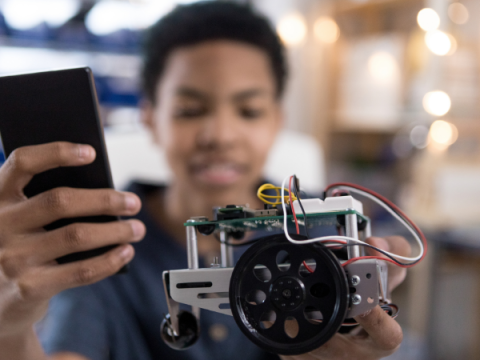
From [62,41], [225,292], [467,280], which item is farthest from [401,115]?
[225,292]

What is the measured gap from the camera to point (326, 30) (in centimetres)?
189

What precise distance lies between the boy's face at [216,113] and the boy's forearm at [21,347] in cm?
40

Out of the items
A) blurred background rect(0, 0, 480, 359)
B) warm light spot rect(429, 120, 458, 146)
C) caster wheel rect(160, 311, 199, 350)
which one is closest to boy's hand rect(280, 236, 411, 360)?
caster wheel rect(160, 311, 199, 350)

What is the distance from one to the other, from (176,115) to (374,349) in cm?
55

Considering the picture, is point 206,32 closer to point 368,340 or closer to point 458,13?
point 368,340

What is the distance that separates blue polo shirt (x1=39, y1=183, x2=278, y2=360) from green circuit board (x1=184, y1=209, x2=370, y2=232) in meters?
0.11

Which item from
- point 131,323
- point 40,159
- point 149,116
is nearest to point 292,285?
point 40,159

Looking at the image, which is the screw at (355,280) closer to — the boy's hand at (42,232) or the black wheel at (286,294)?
the black wheel at (286,294)

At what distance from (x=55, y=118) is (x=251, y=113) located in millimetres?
444

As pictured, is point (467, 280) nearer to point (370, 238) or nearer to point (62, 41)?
point (370, 238)

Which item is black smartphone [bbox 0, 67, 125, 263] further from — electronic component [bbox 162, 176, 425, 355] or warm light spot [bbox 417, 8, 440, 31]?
warm light spot [bbox 417, 8, 440, 31]

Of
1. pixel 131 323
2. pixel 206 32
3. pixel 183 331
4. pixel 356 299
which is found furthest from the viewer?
pixel 206 32

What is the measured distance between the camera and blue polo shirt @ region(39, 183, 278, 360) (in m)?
0.53

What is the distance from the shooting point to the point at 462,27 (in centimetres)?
139
